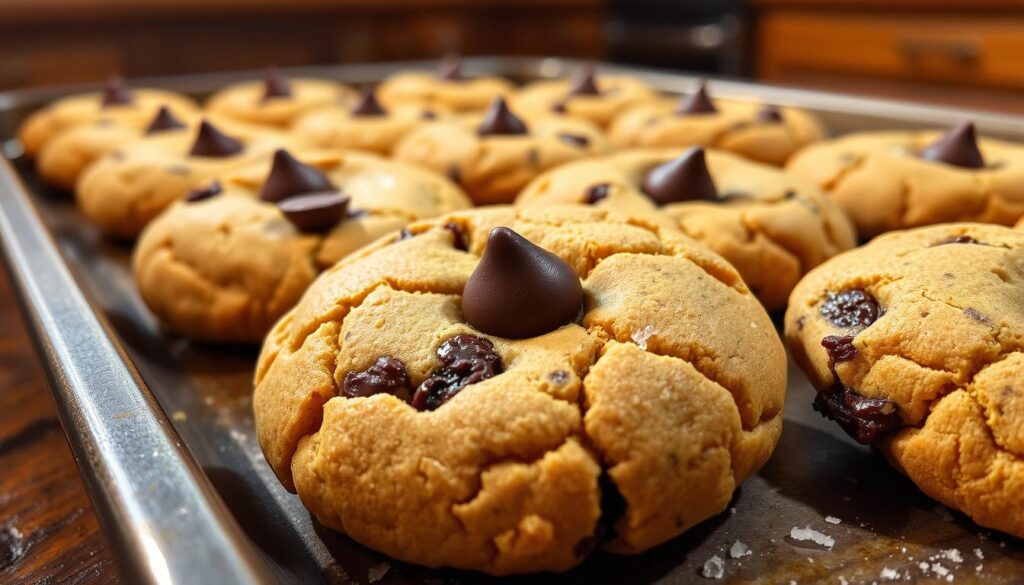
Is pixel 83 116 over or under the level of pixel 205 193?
under

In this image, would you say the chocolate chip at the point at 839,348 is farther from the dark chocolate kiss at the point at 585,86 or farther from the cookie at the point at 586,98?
the dark chocolate kiss at the point at 585,86

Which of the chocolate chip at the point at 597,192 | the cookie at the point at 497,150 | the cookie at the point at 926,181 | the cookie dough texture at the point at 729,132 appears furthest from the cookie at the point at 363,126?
the cookie at the point at 926,181

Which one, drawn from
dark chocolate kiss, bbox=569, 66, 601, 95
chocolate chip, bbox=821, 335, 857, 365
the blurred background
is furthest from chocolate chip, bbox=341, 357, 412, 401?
the blurred background

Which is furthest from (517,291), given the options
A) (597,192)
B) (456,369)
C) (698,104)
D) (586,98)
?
(586,98)

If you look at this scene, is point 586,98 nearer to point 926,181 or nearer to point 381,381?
point 926,181

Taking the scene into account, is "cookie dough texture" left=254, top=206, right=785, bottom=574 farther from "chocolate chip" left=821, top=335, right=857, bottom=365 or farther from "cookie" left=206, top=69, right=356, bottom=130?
"cookie" left=206, top=69, right=356, bottom=130

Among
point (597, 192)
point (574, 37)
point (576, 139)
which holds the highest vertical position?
point (597, 192)

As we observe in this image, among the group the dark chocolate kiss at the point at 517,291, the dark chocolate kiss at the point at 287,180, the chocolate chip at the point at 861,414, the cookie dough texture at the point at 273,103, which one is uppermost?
the dark chocolate kiss at the point at 517,291
